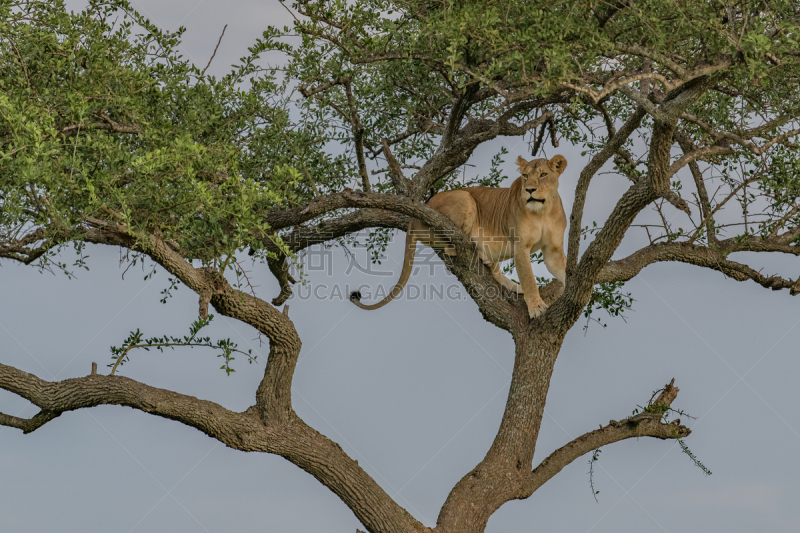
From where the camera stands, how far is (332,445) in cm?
673

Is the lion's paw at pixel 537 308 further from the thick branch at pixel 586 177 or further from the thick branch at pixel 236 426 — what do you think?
the thick branch at pixel 236 426

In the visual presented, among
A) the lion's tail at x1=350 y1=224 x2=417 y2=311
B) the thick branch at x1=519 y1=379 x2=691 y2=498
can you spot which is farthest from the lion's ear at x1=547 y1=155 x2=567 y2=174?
the thick branch at x1=519 y1=379 x2=691 y2=498

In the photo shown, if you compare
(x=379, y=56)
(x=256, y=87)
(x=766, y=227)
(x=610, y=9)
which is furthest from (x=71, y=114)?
(x=766, y=227)

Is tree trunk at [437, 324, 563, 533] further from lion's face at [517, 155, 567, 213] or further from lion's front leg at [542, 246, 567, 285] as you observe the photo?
lion's face at [517, 155, 567, 213]

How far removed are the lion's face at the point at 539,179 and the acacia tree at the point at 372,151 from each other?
0.38m

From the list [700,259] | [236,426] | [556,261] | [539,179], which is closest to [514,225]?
[539,179]

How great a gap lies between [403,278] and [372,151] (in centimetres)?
133

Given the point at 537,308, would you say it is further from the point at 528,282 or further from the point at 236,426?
the point at 236,426

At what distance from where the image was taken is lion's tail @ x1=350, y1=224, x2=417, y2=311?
25.4 ft

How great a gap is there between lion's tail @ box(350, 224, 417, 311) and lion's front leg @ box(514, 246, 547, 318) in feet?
3.45

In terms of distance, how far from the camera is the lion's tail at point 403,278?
7.74 m

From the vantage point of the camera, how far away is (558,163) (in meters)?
7.34

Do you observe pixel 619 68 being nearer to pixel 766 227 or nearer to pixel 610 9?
pixel 610 9

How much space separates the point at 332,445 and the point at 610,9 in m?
3.93
